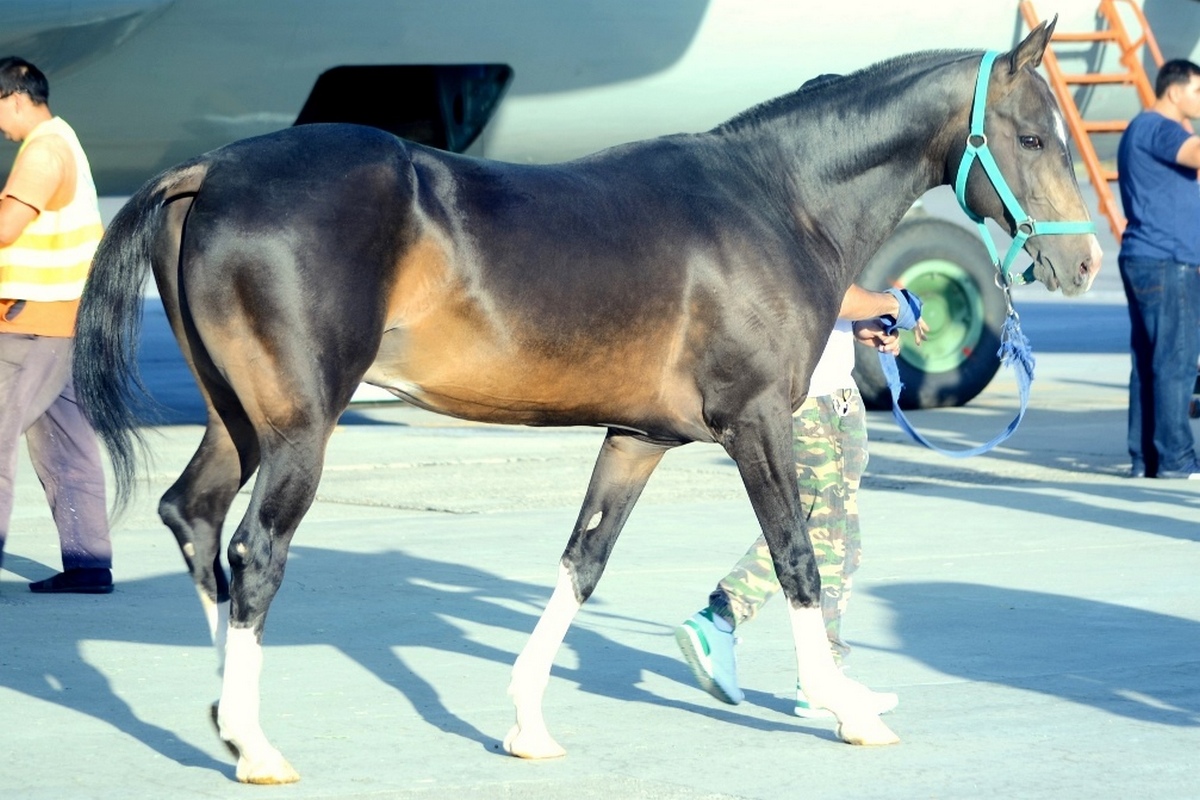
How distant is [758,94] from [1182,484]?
177 inches

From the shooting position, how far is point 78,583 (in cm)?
712

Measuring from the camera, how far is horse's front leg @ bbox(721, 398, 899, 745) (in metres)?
5.01

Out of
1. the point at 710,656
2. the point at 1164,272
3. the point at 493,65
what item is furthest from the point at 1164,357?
the point at 710,656

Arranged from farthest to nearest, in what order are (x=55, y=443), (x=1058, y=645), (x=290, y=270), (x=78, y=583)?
1. (x=55, y=443)
2. (x=78, y=583)
3. (x=1058, y=645)
4. (x=290, y=270)

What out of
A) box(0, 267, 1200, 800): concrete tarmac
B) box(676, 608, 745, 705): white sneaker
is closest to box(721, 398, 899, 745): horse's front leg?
box(0, 267, 1200, 800): concrete tarmac

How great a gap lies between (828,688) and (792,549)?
0.40m

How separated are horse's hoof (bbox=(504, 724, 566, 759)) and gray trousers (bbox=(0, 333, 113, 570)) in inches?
107

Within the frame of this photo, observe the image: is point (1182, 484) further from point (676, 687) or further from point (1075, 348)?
point (1075, 348)

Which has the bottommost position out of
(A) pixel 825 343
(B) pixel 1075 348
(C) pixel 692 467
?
(B) pixel 1075 348

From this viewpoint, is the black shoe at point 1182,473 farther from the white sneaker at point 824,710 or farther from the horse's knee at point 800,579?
the horse's knee at point 800,579

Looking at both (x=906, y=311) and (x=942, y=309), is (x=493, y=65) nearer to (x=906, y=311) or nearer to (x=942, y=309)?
(x=942, y=309)

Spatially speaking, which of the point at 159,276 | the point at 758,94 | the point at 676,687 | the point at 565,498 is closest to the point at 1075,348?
the point at 758,94

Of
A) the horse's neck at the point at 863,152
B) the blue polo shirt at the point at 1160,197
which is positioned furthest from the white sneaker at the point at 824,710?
the blue polo shirt at the point at 1160,197

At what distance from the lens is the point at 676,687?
578 centimetres
